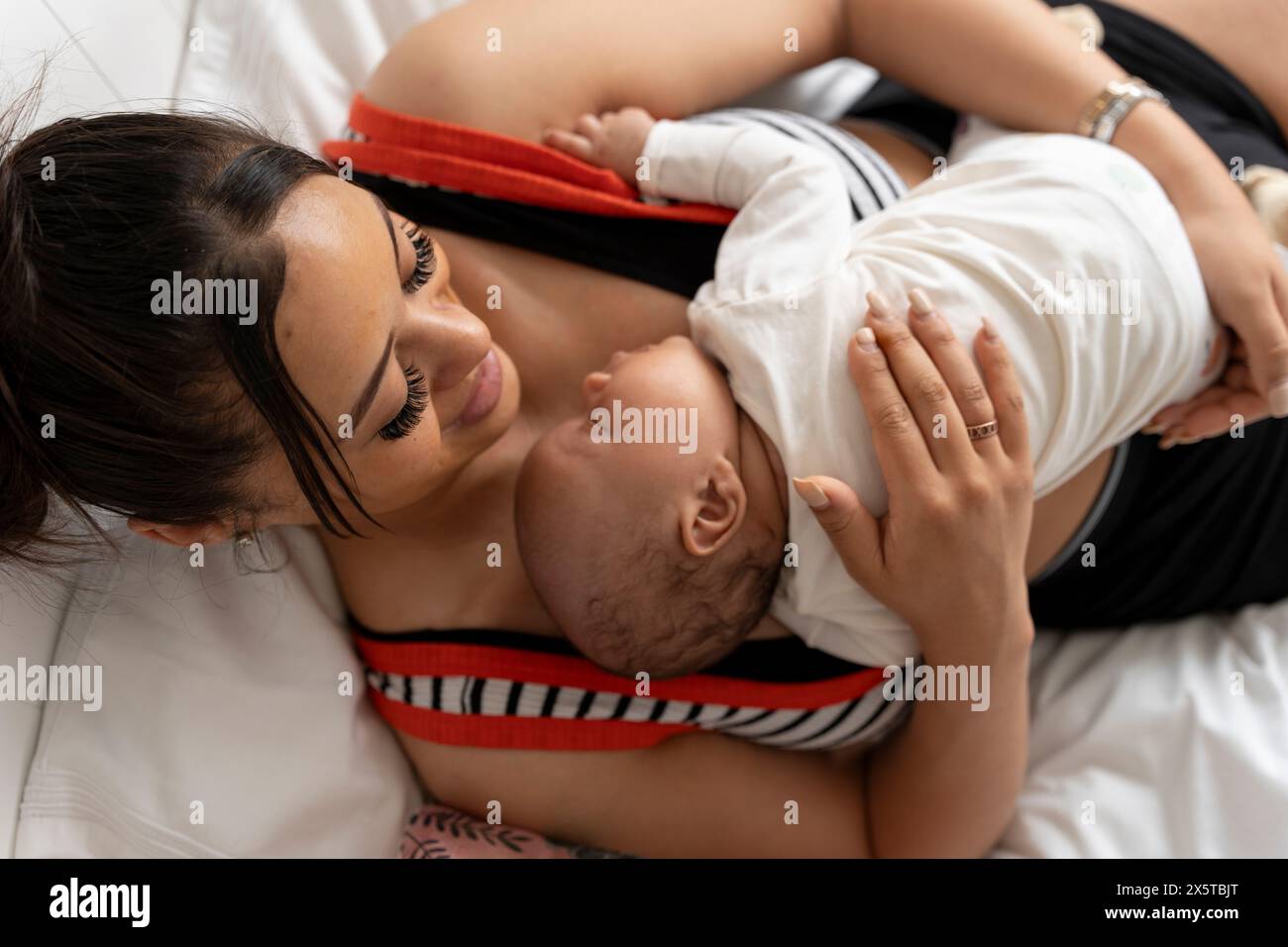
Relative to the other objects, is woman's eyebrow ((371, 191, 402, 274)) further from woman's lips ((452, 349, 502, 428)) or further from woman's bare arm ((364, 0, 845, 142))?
woman's bare arm ((364, 0, 845, 142))

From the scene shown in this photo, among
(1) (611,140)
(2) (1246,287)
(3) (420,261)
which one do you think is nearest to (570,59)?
(1) (611,140)

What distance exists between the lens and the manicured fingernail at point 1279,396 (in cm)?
109

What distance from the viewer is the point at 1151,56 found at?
1.32 metres

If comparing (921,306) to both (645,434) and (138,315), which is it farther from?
(138,315)

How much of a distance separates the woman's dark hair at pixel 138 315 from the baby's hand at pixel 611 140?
36 centimetres

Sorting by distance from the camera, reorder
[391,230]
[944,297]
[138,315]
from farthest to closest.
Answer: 1. [944,297]
2. [391,230]
3. [138,315]

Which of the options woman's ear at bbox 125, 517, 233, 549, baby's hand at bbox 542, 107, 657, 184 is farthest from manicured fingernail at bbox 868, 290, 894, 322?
woman's ear at bbox 125, 517, 233, 549

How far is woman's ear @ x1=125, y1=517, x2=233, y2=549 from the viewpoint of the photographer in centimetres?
95

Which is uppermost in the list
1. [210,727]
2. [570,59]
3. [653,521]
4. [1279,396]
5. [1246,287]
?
[570,59]

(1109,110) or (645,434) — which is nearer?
(645,434)

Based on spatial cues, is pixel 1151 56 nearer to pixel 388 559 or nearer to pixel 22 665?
pixel 388 559

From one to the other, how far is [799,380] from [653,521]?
21 cm

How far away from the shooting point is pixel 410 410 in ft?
3.07
